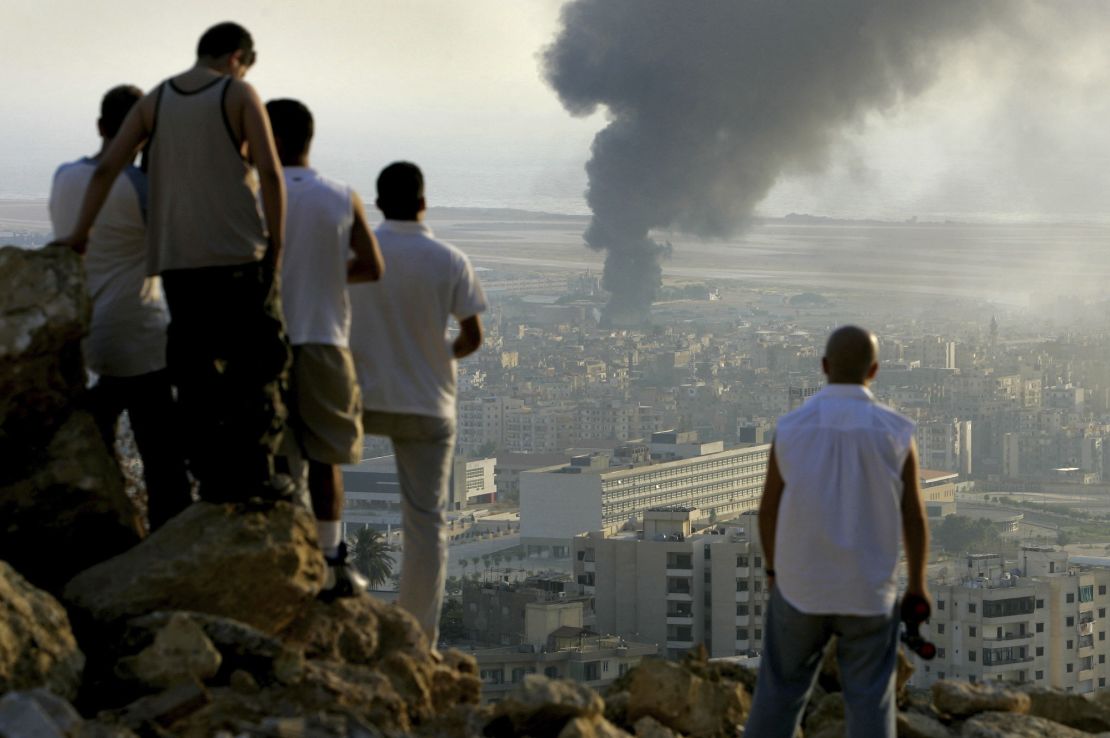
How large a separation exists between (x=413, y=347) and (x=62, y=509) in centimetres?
66

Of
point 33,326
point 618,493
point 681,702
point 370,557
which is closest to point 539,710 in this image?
point 681,702

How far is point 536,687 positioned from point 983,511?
60.9m

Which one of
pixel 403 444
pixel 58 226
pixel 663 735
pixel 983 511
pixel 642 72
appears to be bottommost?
pixel 983 511

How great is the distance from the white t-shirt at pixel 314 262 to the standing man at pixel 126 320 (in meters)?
0.27

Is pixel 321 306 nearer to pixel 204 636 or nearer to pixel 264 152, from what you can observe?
pixel 264 152

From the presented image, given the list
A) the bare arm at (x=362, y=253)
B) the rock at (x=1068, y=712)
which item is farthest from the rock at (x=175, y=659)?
the rock at (x=1068, y=712)

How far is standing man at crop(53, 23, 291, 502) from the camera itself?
295cm

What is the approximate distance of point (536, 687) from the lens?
115 inches

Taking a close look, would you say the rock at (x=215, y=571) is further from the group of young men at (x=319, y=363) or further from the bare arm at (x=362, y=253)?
the bare arm at (x=362, y=253)

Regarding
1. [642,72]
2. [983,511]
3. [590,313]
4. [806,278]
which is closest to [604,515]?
[983,511]

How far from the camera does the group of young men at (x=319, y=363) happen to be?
106 inches

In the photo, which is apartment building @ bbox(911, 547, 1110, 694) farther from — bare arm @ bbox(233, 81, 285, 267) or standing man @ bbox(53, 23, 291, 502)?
bare arm @ bbox(233, 81, 285, 267)

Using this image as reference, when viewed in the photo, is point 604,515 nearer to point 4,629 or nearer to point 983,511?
point 983,511

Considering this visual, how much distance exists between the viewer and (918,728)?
3.30m
